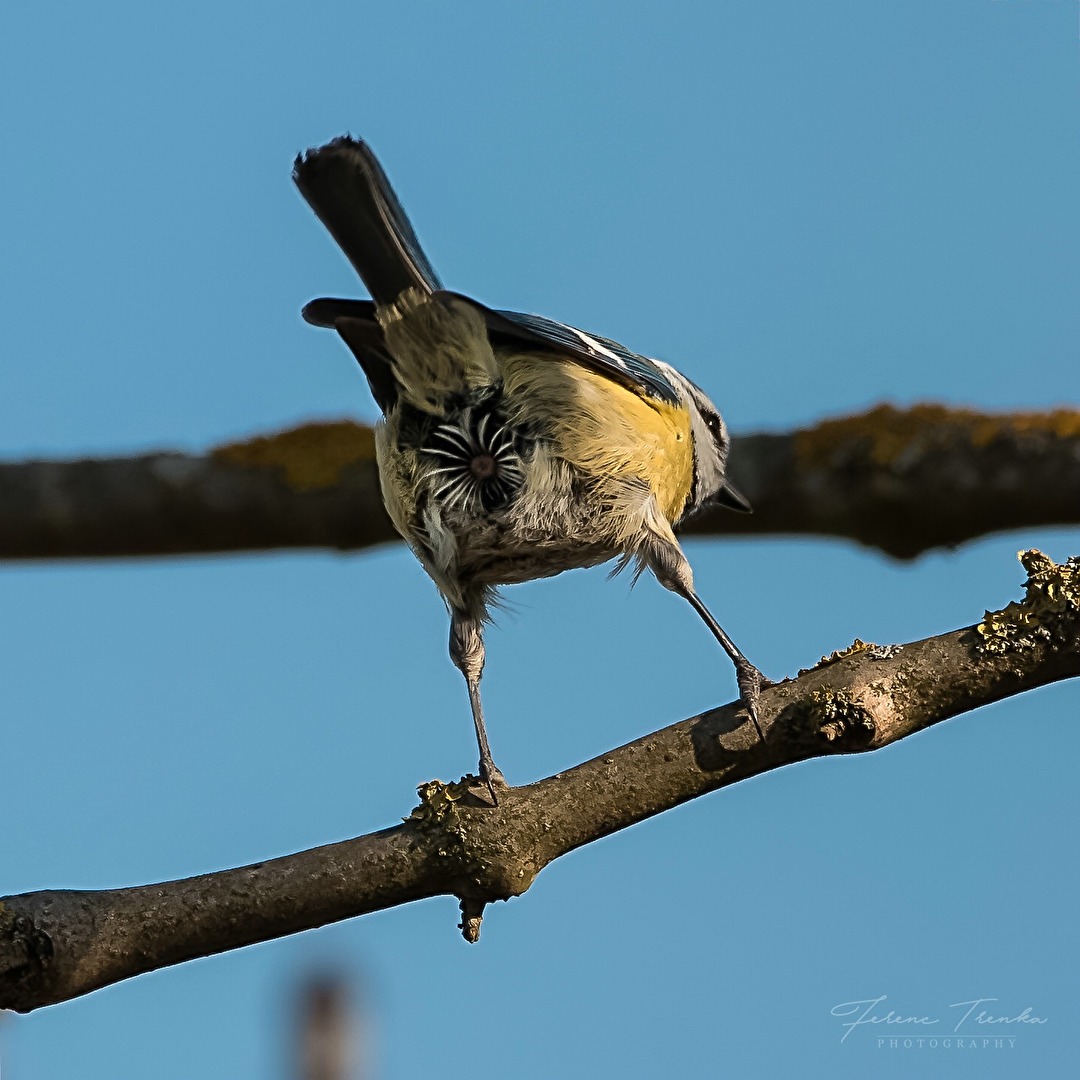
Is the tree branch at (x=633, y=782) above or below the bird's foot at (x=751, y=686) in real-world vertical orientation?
below

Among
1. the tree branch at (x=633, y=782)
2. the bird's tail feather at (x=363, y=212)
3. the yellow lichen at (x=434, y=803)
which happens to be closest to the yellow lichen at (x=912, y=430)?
the tree branch at (x=633, y=782)

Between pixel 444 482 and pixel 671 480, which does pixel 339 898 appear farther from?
pixel 671 480

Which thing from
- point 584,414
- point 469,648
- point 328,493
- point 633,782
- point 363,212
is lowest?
point 633,782

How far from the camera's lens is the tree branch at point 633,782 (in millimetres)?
2885

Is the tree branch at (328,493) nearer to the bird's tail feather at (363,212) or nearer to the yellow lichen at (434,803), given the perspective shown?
the bird's tail feather at (363,212)

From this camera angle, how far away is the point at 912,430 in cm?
477

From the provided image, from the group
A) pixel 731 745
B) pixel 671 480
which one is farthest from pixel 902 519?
pixel 731 745

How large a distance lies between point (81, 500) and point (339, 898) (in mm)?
2529

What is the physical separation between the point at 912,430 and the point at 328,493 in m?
1.99

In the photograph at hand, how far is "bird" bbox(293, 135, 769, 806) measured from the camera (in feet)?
12.8

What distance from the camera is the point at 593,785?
3.04 meters

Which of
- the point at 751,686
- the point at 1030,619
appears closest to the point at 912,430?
the point at 751,686

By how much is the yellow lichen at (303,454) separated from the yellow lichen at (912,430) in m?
1.58

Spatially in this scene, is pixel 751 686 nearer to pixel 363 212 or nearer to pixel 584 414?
pixel 584 414
